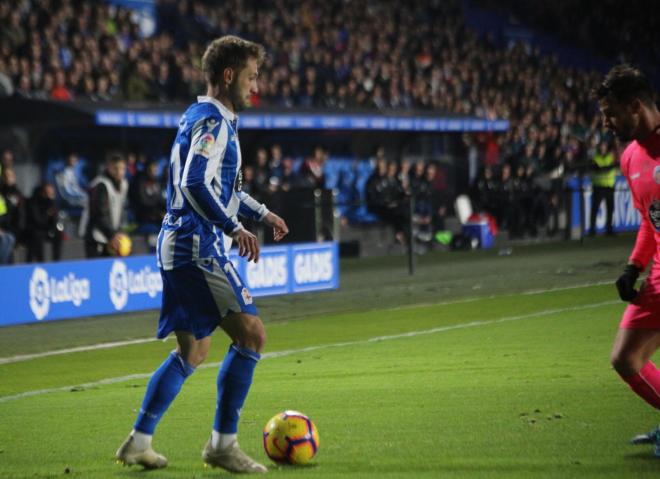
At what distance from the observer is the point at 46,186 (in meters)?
20.0

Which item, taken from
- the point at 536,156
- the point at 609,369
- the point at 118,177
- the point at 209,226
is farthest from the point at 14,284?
the point at 536,156

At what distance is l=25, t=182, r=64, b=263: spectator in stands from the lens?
19.9m

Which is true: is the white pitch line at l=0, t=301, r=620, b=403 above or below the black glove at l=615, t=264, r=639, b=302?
below

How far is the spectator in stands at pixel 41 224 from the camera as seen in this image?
1989cm

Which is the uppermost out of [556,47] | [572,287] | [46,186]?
[556,47]

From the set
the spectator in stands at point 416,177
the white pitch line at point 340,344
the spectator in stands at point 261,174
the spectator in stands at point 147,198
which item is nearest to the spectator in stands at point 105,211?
the spectator in stands at point 147,198

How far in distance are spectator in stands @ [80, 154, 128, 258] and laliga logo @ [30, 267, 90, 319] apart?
209 centimetres

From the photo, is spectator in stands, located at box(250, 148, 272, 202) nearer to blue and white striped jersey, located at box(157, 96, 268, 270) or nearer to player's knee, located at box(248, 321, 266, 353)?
blue and white striped jersey, located at box(157, 96, 268, 270)

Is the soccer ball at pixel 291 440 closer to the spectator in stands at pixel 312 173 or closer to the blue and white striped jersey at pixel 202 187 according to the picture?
the blue and white striped jersey at pixel 202 187

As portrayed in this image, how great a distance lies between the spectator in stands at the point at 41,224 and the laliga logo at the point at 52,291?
16.1ft

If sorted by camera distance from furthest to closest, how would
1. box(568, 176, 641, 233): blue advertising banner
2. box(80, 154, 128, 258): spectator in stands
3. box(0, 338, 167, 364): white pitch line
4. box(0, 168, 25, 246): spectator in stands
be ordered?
box(568, 176, 641, 233): blue advertising banner → box(0, 168, 25, 246): spectator in stands → box(80, 154, 128, 258): spectator in stands → box(0, 338, 167, 364): white pitch line

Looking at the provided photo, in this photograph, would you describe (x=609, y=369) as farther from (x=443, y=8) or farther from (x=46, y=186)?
(x=443, y=8)

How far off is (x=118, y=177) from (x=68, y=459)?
35.2 ft

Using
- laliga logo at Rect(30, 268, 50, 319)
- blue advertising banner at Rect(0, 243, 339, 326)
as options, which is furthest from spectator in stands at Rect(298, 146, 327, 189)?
laliga logo at Rect(30, 268, 50, 319)
